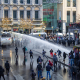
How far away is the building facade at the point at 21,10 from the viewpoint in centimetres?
6988

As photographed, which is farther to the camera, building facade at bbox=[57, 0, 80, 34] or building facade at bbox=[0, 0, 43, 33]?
building facade at bbox=[57, 0, 80, 34]

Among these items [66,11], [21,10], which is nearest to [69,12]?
[66,11]

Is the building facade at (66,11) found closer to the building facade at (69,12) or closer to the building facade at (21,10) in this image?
the building facade at (69,12)

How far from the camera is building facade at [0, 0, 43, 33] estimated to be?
2751 inches

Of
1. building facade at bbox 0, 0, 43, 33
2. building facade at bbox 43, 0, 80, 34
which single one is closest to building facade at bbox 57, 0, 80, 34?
building facade at bbox 43, 0, 80, 34

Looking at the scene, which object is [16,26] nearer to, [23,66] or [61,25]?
[61,25]

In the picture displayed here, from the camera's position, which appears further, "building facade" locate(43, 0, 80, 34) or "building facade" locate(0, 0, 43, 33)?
"building facade" locate(43, 0, 80, 34)

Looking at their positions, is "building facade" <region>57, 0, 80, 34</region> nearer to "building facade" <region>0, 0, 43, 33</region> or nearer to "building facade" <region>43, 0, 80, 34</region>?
"building facade" <region>43, 0, 80, 34</region>

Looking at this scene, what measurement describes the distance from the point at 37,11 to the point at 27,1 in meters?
4.67

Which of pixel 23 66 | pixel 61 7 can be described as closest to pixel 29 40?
pixel 23 66

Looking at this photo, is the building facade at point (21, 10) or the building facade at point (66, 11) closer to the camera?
the building facade at point (21, 10)

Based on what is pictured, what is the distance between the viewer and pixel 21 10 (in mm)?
71000

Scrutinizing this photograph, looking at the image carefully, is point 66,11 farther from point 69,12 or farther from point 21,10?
point 21,10

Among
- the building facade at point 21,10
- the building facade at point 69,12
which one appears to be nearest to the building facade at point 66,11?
the building facade at point 69,12
